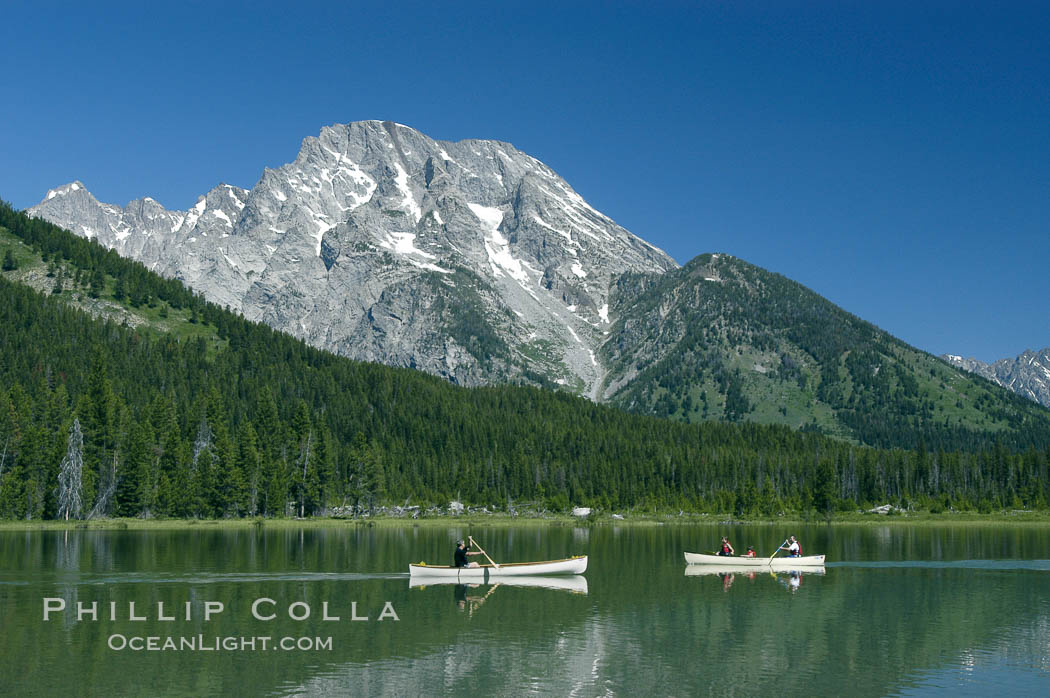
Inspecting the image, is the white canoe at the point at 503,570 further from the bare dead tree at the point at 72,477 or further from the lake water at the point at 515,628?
the bare dead tree at the point at 72,477

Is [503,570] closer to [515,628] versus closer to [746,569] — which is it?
[515,628]

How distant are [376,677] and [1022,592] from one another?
54.5 metres

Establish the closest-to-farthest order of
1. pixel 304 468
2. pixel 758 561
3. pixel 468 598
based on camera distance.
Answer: pixel 468 598, pixel 758 561, pixel 304 468

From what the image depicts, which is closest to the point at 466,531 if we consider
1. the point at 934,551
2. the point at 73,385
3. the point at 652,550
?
the point at 652,550

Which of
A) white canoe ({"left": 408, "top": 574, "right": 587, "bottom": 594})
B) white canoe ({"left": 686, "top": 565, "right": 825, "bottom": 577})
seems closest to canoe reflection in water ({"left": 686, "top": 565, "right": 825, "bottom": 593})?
white canoe ({"left": 686, "top": 565, "right": 825, "bottom": 577})

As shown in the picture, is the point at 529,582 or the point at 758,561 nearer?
the point at 529,582

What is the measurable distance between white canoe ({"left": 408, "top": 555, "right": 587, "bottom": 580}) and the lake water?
1571 mm

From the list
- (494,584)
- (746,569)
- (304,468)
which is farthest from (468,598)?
(304,468)

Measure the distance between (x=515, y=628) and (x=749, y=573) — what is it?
4394 cm

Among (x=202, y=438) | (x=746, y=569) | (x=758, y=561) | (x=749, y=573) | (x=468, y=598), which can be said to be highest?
(x=202, y=438)

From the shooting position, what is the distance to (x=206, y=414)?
18588cm

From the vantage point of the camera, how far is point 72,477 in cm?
15025

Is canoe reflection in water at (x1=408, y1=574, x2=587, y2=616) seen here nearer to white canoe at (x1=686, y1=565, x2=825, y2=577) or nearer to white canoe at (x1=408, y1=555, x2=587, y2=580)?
white canoe at (x1=408, y1=555, x2=587, y2=580)

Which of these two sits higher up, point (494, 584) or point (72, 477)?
point (72, 477)
